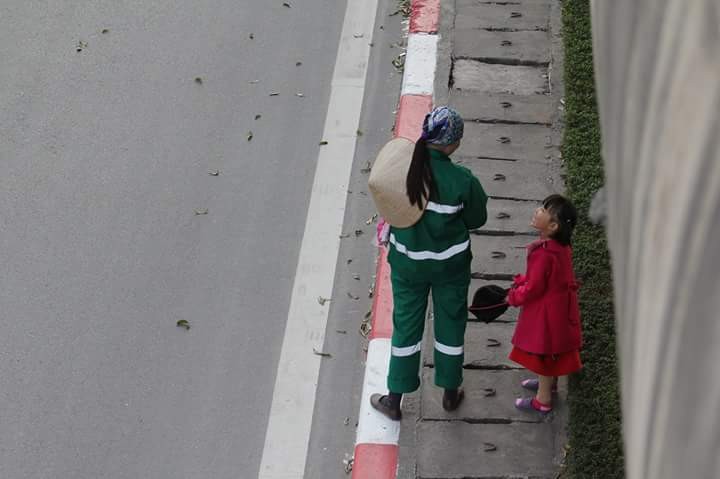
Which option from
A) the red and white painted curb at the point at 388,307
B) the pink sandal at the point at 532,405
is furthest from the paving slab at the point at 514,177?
the pink sandal at the point at 532,405

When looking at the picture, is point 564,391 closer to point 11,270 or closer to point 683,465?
point 11,270

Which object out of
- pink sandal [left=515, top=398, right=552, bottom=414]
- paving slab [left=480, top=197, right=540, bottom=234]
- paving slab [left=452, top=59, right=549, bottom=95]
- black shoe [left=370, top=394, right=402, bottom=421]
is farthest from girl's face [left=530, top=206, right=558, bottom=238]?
paving slab [left=452, top=59, right=549, bottom=95]

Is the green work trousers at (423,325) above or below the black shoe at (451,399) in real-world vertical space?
above

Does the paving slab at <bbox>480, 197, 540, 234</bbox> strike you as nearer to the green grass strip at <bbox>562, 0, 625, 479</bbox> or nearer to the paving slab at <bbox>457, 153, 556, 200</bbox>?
the paving slab at <bbox>457, 153, 556, 200</bbox>

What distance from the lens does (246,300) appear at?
19.4ft

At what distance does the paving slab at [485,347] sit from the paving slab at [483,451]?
0.37 metres

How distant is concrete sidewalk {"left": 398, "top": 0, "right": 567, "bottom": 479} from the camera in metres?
4.95

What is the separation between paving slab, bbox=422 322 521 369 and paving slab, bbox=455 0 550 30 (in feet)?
8.91

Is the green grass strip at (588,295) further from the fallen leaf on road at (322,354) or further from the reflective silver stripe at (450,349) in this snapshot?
the fallen leaf on road at (322,354)

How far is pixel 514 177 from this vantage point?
6.34 m

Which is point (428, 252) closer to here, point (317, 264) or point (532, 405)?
point (532, 405)

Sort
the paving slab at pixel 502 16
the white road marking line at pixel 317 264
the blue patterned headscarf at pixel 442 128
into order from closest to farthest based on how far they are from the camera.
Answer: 1. the blue patterned headscarf at pixel 442 128
2. the white road marking line at pixel 317 264
3. the paving slab at pixel 502 16

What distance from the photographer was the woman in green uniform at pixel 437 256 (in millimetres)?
4309

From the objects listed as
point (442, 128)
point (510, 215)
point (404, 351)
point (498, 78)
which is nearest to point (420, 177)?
point (442, 128)
